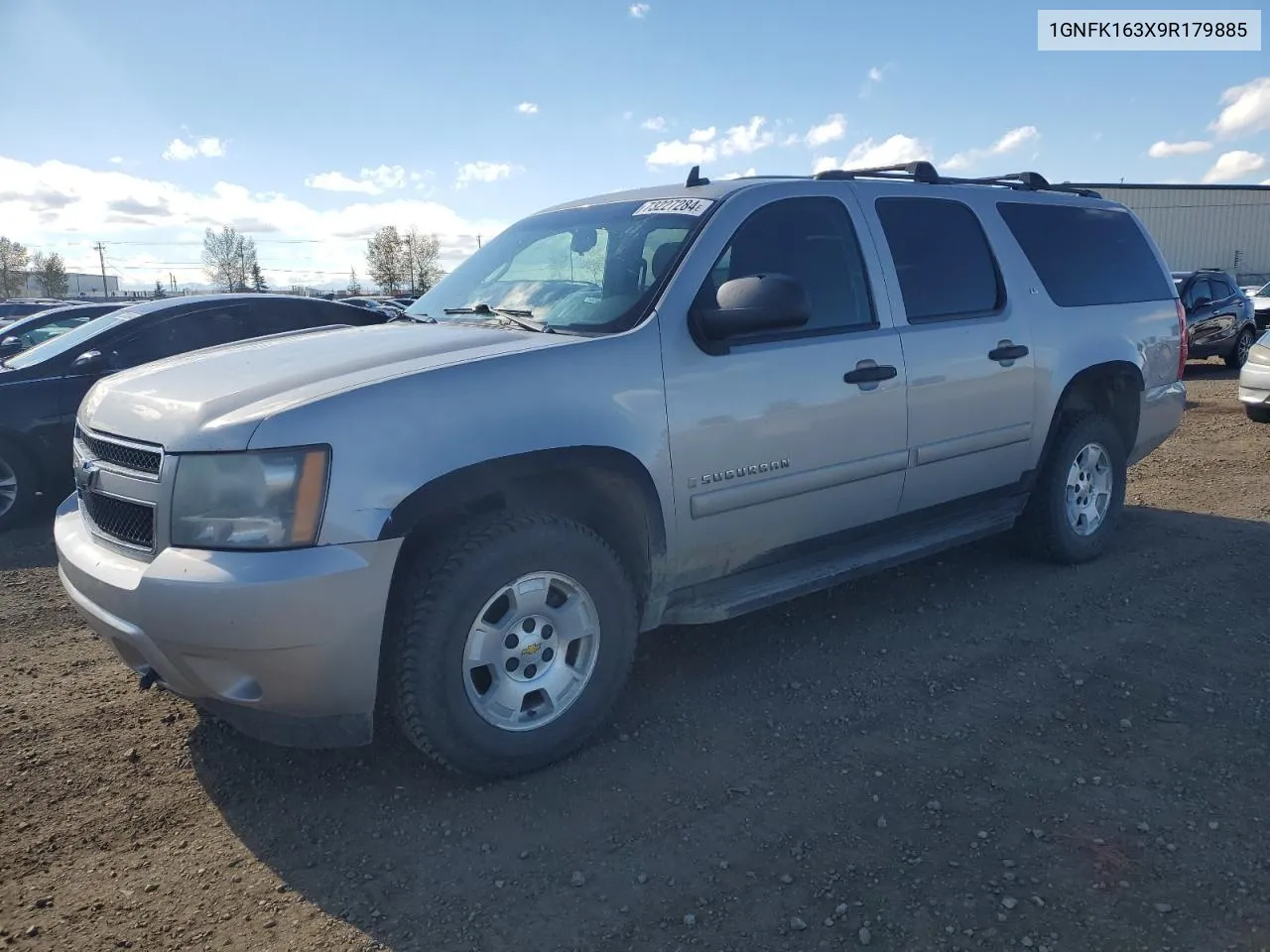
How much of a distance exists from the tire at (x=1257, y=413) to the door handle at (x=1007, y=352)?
707 cm

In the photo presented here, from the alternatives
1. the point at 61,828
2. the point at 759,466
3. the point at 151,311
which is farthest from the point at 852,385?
the point at 151,311

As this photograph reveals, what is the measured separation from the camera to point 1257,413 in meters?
10.2

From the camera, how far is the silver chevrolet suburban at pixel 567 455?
2.69 m

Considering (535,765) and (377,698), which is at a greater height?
(377,698)

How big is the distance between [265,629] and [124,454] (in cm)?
85

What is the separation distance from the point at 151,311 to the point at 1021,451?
21.7 feet

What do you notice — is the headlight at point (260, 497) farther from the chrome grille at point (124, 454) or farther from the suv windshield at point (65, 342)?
the suv windshield at point (65, 342)

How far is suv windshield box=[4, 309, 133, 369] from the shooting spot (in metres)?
7.14

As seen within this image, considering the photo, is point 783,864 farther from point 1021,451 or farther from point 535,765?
point 1021,451

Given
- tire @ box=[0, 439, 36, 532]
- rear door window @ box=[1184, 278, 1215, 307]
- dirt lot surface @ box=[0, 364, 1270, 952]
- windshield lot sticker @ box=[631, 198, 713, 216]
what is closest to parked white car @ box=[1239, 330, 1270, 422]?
rear door window @ box=[1184, 278, 1215, 307]

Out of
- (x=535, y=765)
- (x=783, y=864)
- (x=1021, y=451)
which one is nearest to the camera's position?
(x=783, y=864)

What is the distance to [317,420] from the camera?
2.68 metres

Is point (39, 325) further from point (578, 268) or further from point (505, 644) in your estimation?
point (505, 644)

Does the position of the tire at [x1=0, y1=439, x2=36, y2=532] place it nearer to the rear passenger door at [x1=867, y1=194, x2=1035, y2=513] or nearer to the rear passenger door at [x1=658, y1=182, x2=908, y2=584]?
the rear passenger door at [x1=658, y1=182, x2=908, y2=584]
